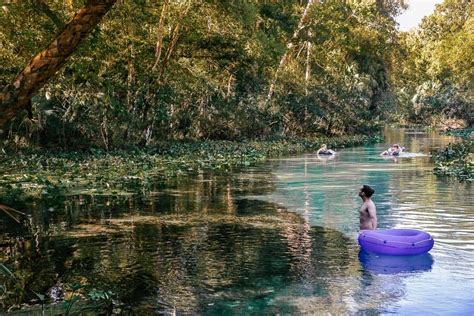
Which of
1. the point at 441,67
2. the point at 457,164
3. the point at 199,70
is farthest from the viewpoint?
the point at 441,67

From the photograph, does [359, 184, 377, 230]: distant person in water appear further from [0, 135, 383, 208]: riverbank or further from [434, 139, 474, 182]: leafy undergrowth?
[434, 139, 474, 182]: leafy undergrowth

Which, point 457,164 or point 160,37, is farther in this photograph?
point 160,37

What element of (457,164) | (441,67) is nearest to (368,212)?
(457,164)

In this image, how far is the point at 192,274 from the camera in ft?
28.8

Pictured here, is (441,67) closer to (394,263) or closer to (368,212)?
(368,212)

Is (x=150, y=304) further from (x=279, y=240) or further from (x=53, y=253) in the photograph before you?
(x=279, y=240)

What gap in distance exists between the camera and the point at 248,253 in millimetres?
10023

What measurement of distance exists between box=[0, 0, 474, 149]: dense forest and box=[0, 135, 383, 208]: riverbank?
1715mm

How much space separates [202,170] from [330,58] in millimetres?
24983

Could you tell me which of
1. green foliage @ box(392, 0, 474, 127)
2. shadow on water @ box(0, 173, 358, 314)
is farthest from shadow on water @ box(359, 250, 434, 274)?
green foliage @ box(392, 0, 474, 127)

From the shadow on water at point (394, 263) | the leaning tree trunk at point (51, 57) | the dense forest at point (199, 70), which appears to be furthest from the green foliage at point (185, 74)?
the leaning tree trunk at point (51, 57)

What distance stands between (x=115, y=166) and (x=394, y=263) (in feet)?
45.5

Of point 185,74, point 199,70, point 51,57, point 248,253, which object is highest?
point 199,70

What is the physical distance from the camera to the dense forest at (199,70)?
61.7ft
